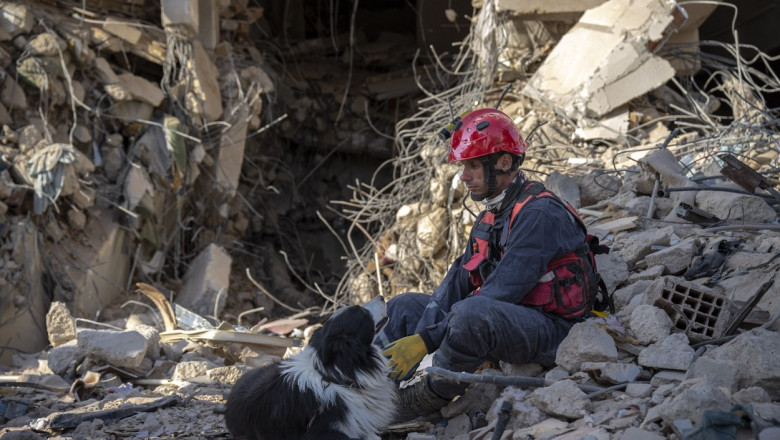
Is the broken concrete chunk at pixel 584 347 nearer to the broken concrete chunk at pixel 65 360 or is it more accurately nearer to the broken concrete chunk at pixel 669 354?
the broken concrete chunk at pixel 669 354

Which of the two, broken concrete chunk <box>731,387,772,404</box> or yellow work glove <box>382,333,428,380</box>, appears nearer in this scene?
broken concrete chunk <box>731,387,772,404</box>

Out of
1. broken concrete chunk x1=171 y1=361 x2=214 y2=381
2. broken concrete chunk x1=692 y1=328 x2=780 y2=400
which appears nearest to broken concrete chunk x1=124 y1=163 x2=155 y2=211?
broken concrete chunk x1=171 y1=361 x2=214 y2=381

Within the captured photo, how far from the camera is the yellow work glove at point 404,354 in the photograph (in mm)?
3445

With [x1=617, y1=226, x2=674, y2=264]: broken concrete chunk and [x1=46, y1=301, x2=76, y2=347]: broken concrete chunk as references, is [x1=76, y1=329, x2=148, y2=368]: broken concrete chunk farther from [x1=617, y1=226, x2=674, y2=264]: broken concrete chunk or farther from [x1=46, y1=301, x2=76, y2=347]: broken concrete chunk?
[x1=617, y1=226, x2=674, y2=264]: broken concrete chunk

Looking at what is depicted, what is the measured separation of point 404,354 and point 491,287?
0.51 meters

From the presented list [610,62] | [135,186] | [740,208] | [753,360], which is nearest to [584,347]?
[753,360]

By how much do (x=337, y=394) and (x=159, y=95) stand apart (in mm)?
5121

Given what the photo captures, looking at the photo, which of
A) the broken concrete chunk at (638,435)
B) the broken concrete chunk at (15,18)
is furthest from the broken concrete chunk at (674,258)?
the broken concrete chunk at (15,18)

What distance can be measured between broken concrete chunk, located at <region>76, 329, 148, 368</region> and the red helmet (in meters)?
2.55

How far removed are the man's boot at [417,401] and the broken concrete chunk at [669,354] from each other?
0.92m

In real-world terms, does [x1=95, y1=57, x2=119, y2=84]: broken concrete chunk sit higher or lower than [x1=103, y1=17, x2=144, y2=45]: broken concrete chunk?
lower

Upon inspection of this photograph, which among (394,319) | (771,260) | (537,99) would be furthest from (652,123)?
(394,319)

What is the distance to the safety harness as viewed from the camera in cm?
356

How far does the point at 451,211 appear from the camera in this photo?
22.1ft
